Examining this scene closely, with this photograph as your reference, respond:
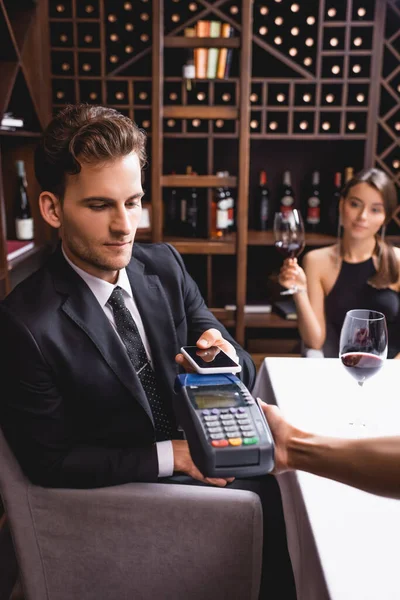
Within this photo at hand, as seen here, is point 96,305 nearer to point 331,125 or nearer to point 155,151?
point 155,151

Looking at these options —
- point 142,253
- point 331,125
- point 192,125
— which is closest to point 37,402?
point 142,253

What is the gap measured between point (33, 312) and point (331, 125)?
2.90 metres

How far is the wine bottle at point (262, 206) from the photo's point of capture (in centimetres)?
375

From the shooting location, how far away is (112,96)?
3.50 meters

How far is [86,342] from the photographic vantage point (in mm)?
1265

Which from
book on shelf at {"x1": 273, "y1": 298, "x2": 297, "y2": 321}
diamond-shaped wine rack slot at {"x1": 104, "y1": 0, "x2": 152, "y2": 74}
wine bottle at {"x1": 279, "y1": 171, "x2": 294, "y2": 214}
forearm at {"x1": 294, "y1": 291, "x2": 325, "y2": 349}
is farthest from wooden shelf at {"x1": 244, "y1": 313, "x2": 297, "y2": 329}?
diamond-shaped wine rack slot at {"x1": 104, "y1": 0, "x2": 152, "y2": 74}

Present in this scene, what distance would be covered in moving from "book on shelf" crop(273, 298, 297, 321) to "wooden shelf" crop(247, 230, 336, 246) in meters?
0.43

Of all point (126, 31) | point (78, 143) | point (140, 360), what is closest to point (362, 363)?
point (140, 360)

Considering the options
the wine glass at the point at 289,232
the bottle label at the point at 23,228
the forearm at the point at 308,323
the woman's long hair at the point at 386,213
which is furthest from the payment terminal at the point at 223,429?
the bottle label at the point at 23,228

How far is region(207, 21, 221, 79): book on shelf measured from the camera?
10.7ft

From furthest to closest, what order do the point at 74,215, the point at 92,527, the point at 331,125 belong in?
1. the point at 331,125
2. the point at 74,215
3. the point at 92,527

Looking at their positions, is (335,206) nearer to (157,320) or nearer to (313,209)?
(313,209)

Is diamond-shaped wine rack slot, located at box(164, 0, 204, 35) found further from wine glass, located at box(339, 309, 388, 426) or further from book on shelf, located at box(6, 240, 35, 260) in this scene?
wine glass, located at box(339, 309, 388, 426)

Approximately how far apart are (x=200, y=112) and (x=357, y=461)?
2784 mm
